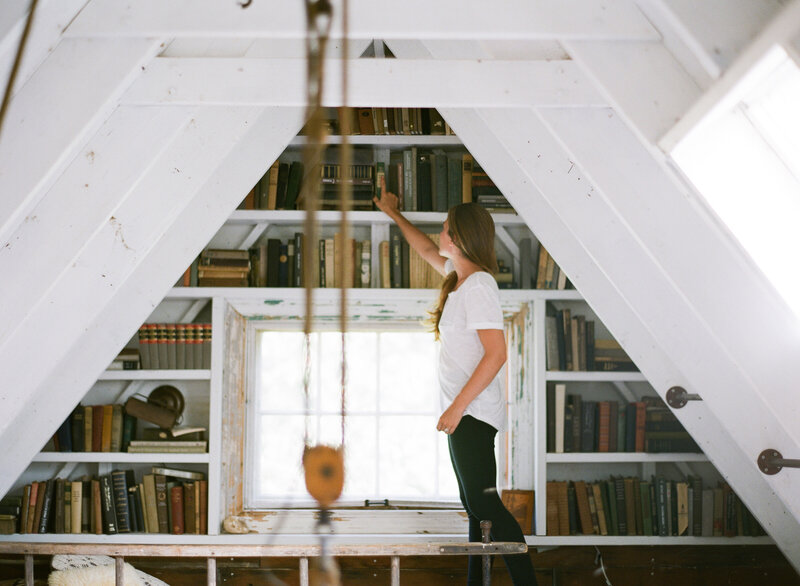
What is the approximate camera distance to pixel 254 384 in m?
3.55

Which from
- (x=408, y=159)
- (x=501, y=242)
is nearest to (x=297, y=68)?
(x=408, y=159)

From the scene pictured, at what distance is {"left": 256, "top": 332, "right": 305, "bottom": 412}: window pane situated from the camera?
144 inches

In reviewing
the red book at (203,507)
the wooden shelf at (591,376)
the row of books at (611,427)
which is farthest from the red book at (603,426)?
the red book at (203,507)

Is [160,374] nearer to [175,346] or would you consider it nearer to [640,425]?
[175,346]

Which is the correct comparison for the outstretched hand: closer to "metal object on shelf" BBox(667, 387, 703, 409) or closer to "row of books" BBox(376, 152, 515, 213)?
"row of books" BBox(376, 152, 515, 213)

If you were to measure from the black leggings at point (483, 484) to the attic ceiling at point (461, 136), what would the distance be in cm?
73

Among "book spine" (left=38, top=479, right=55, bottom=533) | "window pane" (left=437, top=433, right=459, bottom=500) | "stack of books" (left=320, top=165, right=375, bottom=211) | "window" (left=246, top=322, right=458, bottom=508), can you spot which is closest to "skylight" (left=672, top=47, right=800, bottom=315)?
"stack of books" (left=320, top=165, right=375, bottom=211)

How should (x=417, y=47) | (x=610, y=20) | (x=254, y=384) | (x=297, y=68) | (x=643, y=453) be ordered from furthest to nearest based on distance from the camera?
(x=254, y=384)
(x=643, y=453)
(x=417, y=47)
(x=297, y=68)
(x=610, y=20)

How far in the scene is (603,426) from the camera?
3363 millimetres

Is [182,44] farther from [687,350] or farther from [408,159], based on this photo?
[687,350]

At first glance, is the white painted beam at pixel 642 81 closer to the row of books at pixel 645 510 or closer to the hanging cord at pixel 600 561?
the row of books at pixel 645 510

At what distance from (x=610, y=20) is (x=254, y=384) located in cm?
246

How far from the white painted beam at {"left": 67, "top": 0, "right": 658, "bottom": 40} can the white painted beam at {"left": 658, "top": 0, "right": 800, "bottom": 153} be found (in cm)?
24

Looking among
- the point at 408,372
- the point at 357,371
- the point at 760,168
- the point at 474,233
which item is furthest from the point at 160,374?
the point at 760,168
